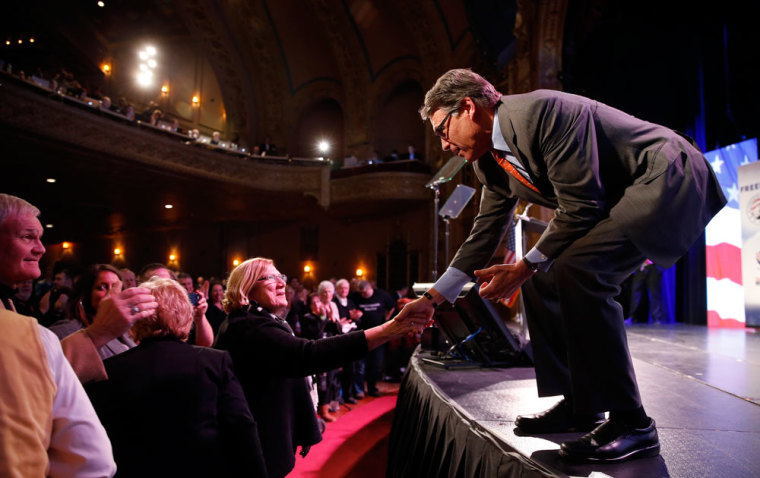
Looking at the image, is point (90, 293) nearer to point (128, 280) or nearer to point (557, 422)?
point (128, 280)

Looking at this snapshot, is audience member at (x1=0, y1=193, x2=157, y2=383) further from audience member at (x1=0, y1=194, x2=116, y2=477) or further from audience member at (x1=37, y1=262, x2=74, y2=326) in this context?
audience member at (x1=37, y1=262, x2=74, y2=326)

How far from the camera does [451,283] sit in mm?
1860

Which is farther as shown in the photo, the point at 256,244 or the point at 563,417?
the point at 256,244

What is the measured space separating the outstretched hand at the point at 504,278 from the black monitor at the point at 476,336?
171 cm

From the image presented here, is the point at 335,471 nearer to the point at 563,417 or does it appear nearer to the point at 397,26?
the point at 563,417

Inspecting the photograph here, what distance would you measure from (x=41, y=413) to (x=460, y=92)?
1414 millimetres

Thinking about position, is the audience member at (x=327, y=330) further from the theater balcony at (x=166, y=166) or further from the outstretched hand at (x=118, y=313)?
the theater balcony at (x=166, y=166)

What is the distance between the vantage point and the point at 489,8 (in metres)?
7.46

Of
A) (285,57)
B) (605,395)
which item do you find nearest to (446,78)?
(605,395)

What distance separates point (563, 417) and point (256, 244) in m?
18.8

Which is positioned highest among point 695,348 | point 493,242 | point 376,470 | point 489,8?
point 489,8

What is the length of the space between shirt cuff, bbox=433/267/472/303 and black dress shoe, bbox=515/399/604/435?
524 millimetres

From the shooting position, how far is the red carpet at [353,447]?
11.3 ft

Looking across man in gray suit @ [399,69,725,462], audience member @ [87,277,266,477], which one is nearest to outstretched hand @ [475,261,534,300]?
man in gray suit @ [399,69,725,462]
